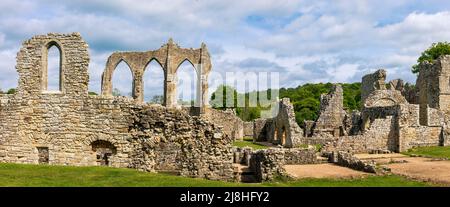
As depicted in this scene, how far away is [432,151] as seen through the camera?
2575 cm

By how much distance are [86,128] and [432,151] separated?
1851 cm

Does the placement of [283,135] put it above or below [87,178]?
above

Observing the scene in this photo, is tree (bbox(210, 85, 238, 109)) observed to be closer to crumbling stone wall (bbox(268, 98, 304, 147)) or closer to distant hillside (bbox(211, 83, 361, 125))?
distant hillside (bbox(211, 83, 361, 125))

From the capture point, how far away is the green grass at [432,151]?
938 inches

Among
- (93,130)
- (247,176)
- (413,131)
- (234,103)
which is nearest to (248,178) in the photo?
(247,176)

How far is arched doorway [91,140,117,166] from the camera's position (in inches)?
571

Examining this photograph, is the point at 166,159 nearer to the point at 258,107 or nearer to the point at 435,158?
the point at 435,158

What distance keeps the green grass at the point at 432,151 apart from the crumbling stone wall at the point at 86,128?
542 inches

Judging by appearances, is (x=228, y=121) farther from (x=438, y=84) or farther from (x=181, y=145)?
(x=181, y=145)

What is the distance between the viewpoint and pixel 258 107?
270 ft

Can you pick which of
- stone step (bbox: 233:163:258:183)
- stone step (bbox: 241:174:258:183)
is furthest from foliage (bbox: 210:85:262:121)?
stone step (bbox: 241:174:258:183)

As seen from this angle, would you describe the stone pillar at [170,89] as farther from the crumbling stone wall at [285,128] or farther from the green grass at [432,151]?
the green grass at [432,151]
